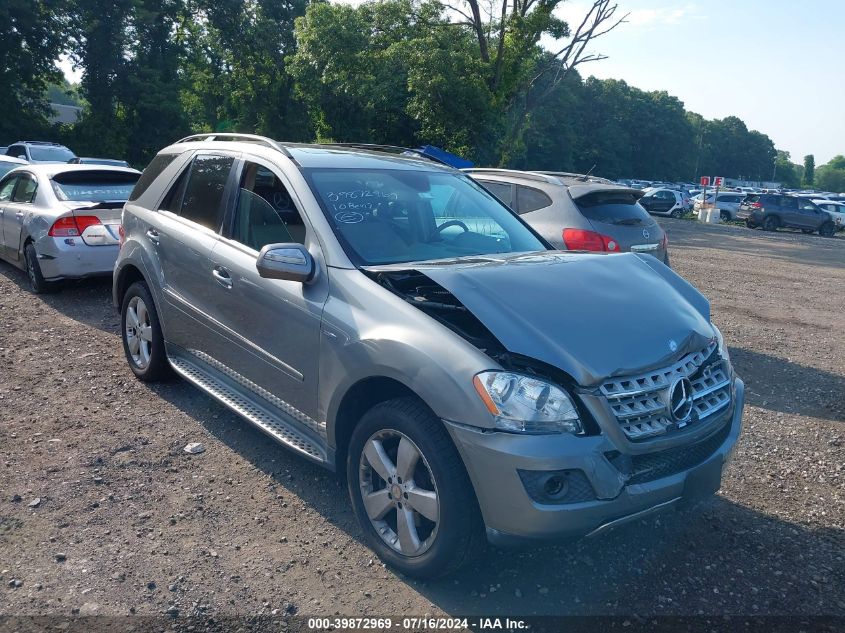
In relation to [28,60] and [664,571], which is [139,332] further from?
[28,60]

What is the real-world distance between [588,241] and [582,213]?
0.32m

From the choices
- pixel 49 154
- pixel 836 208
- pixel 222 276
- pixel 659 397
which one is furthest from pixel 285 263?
pixel 836 208

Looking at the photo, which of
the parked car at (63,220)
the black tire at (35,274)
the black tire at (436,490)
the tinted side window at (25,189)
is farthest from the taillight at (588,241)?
the tinted side window at (25,189)

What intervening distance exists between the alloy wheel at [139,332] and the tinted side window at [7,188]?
4935 millimetres

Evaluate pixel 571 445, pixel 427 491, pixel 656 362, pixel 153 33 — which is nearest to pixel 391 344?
pixel 427 491

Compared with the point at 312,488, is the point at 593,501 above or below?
above

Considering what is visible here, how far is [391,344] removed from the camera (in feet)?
10.3

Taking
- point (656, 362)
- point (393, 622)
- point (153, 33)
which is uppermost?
point (153, 33)

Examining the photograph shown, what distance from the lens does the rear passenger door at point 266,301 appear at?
3691 mm

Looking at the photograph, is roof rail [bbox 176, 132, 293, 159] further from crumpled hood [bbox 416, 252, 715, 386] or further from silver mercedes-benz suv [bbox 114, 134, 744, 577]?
crumpled hood [bbox 416, 252, 715, 386]

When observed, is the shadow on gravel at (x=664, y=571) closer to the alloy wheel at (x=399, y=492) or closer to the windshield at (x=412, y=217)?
the alloy wheel at (x=399, y=492)

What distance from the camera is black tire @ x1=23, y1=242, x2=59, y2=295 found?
830cm

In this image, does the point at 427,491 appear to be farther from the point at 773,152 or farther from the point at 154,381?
the point at 773,152

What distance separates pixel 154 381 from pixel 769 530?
4.26m
